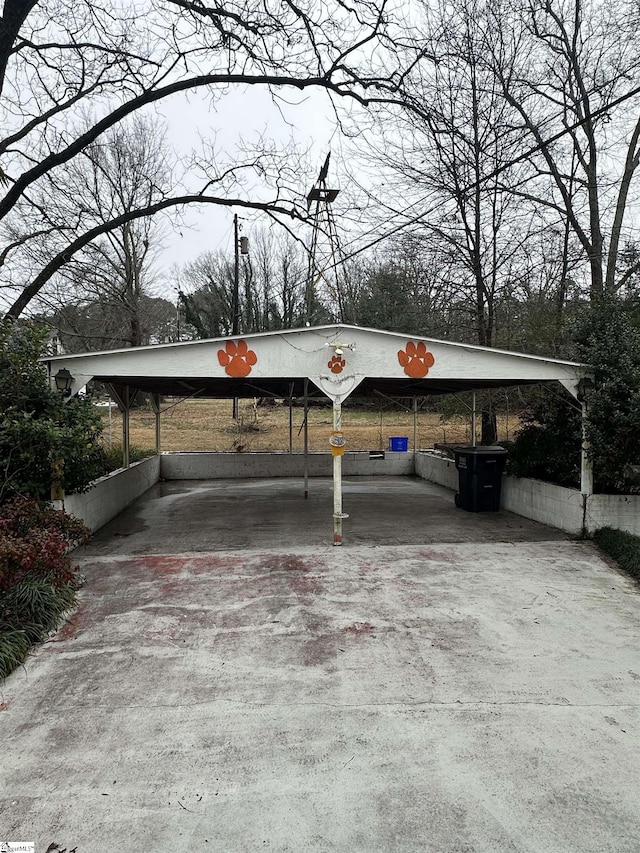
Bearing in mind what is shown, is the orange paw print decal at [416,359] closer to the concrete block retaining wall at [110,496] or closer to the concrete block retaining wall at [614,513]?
the concrete block retaining wall at [614,513]

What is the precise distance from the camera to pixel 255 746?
2.89m

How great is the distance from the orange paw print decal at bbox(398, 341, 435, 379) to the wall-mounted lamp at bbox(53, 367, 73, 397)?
431 centimetres

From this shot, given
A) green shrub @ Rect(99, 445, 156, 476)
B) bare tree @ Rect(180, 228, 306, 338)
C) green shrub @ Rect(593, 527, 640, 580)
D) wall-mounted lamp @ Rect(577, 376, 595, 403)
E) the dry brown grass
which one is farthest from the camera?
bare tree @ Rect(180, 228, 306, 338)

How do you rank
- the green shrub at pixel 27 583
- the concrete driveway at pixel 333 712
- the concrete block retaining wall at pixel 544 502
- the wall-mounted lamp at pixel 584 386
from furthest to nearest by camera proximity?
the concrete block retaining wall at pixel 544 502, the wall-mounted lamp at pixel 584 386, the green shrub at pixel 27 583, the concrete driveway at pixel 333 712

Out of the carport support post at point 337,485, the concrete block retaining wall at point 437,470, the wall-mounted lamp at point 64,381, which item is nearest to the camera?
the wall-mounted lamp at point 64,381

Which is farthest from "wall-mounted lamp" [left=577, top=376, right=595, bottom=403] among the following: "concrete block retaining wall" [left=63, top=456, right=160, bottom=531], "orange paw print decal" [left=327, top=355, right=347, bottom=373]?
"concrete block retaining wall" [left=63, top=456, right=160, bottom=531]

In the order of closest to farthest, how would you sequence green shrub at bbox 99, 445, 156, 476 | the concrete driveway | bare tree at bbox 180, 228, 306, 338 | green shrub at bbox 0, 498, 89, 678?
the concrete driveway < green shrub at bbox 0, 498, 89, 678 < green shrub at bbox 99, 445, 156, 476 < bare tree at bbox 180, 228, 306, 338

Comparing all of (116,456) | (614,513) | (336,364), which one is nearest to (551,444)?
(614,513)

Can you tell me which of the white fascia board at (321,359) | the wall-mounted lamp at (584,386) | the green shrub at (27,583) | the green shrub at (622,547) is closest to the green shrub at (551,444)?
the wall-mounted lamp at (584,386)

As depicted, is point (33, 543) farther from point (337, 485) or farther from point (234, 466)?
point (234, 466)

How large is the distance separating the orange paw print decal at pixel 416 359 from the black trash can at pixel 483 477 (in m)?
2.68

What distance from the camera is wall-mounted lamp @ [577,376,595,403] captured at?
7395 millimetres

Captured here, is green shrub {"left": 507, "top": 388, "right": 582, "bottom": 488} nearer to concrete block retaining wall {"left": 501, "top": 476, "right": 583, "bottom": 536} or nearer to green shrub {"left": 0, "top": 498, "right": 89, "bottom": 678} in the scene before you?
concrete block retaining wall {"left": 501, "top": 476, "right": 583, "bottom": 536}

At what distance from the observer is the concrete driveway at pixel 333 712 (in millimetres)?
2316
